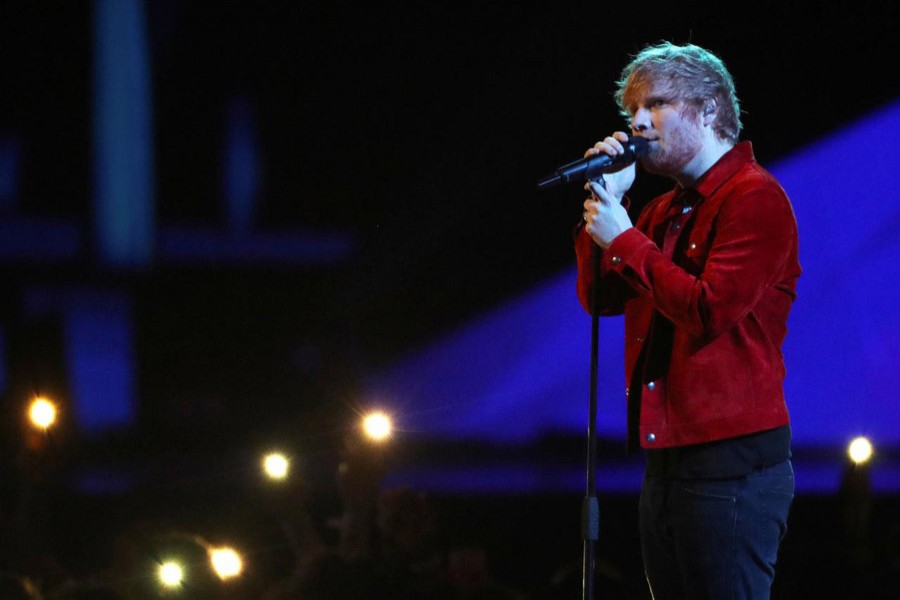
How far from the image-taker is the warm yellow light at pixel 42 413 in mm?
2432

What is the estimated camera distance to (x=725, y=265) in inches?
53.8

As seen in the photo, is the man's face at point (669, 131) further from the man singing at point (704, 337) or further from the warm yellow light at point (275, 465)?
the warm yellow light at point (275, 465)

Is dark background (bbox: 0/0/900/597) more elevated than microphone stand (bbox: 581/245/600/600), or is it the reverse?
dark background (bbox: 0/0/900/597)

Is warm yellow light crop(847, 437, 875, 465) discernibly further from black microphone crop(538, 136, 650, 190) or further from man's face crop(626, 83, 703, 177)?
black microphone crop(538, 136, 650, 190)

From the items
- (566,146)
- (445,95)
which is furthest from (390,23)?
(566,146)

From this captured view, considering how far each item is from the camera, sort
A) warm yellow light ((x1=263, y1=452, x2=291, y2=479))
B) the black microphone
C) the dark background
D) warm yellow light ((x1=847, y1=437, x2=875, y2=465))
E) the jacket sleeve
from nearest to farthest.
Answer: the jacket sleeve, the black microphone, the dark background, warm yellow light ((x1=263, y1=452, x2=291, y2=479)), warm yellow light ((x1=847, y1=437, x2=875, y2=465))

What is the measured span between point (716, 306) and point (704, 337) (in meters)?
0.10

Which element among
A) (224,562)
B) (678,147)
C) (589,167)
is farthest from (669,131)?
(224,562)

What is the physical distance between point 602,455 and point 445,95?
1.13 m

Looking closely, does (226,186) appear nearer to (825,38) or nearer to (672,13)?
(672,13)

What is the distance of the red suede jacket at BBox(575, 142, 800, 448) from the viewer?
1.37 meters

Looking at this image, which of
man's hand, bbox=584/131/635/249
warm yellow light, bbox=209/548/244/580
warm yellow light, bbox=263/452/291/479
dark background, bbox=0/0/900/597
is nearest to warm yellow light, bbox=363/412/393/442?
dark background, bbox=0/0/900/597

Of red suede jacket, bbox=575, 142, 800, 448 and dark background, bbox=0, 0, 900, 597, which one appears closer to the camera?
red suede jacket, bbox=575, 142, 800, 448

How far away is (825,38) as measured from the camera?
9.50ft
